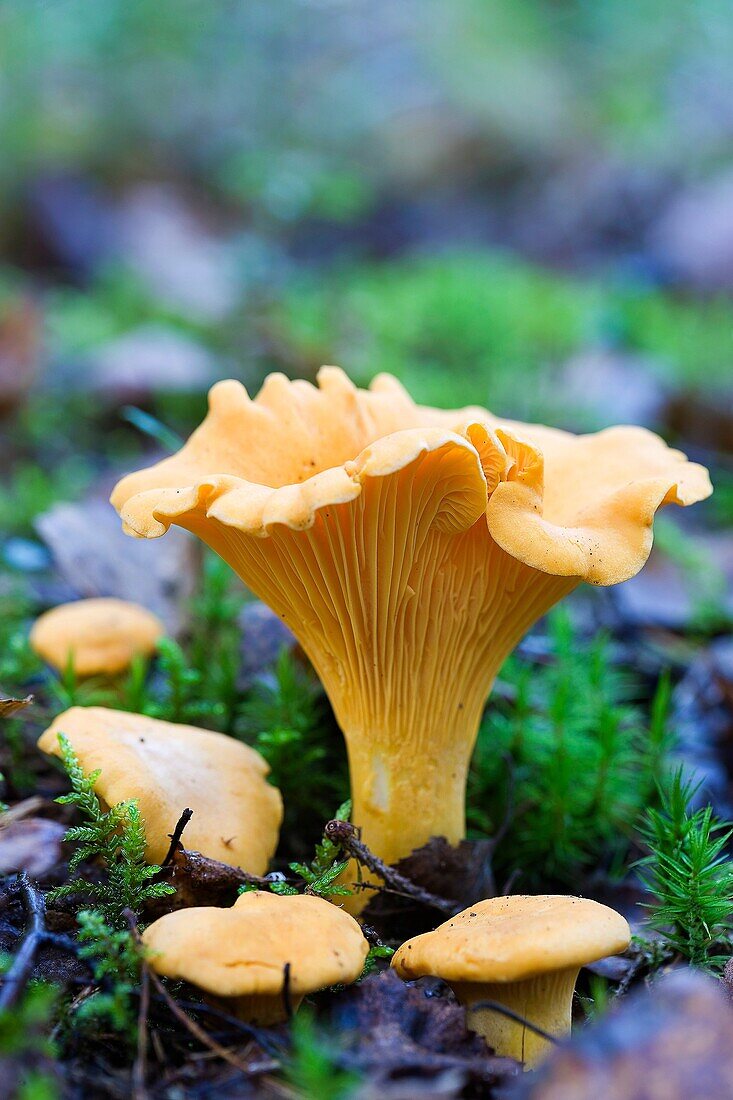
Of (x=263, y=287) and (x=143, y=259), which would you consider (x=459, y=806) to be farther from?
(x=143, y=259)

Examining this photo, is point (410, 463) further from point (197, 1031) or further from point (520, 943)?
point (197, 1031)

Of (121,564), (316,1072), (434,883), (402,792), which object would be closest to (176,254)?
(121,564)

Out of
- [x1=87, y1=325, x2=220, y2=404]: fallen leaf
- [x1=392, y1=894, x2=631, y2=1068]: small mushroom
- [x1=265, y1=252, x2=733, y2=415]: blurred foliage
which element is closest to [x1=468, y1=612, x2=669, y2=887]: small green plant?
[x1=392, y1=894, x2=631, y2=1068]: small mushroom

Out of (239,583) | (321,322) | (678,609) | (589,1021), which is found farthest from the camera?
(321,322)

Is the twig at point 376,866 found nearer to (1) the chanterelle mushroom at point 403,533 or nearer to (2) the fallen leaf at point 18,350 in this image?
(1) the chanterelle mushroom at point 403,533

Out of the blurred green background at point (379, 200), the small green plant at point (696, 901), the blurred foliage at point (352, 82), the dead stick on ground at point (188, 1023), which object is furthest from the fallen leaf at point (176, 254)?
the dead stick on ground at point (188, 1023)

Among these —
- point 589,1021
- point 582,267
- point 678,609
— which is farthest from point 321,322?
point 589,1021

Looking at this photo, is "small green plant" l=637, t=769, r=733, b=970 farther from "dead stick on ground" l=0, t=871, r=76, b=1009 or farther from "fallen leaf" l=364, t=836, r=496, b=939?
"dead stick on ground" l=0, t=871, r=76, b=1009
